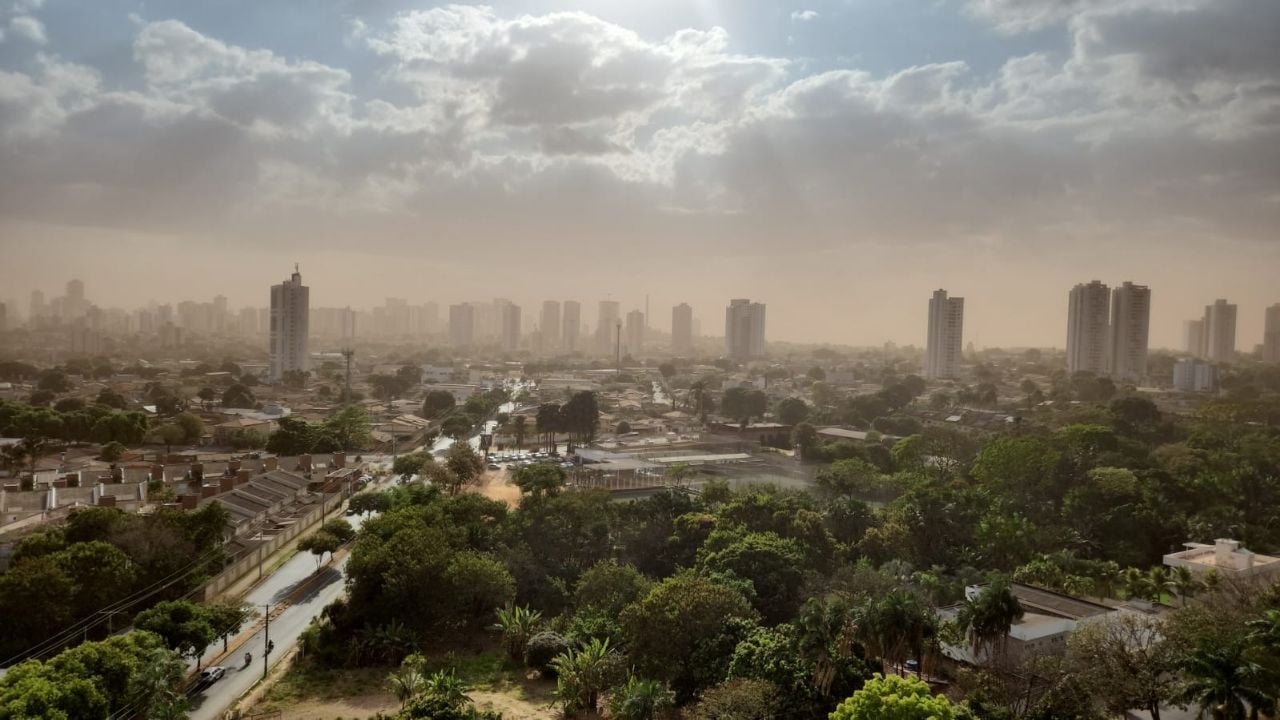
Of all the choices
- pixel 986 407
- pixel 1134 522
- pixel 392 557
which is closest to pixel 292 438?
pixel 392 557

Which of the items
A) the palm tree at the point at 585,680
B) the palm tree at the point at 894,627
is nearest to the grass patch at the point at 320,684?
the palm tree at the point at 585,680

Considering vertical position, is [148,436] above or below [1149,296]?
below

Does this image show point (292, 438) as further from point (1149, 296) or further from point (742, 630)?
point (1149, 296)

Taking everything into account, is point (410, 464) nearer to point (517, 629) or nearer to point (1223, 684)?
point (517, 629)

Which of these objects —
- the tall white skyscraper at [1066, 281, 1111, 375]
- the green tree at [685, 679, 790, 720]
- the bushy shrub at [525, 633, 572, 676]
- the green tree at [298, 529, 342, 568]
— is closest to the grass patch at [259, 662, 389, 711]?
the bushy shrub at [525, 633, 572, 676]

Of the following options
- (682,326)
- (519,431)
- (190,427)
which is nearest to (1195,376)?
(519,431)

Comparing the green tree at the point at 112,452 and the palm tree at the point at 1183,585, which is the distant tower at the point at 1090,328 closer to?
the palm tree at the point at 1183,585

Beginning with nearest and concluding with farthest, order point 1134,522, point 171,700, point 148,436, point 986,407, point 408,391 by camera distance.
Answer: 1. point 171,700
2. point 1134,522
3. point 148,436
4. point 986,407
5. point 408,391
